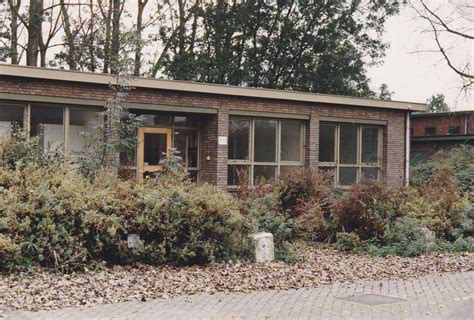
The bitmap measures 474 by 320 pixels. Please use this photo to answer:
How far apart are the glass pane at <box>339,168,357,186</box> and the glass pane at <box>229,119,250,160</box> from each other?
160 inches

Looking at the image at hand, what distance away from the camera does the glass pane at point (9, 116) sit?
15930 millimetres

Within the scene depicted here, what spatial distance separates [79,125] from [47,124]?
90 cm

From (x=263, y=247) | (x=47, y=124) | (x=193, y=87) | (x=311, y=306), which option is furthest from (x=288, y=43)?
(x=311, y=306)

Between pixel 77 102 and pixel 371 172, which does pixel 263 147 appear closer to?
pixel 371 172

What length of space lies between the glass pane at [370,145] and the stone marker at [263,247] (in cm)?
1240

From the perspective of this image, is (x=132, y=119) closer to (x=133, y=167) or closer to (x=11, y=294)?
(x=133, y=167)

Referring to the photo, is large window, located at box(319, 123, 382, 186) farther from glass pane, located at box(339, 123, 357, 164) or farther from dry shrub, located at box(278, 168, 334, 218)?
dry shrub, located at box(278, 168, 334, 218)

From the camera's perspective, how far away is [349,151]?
22.3 metres

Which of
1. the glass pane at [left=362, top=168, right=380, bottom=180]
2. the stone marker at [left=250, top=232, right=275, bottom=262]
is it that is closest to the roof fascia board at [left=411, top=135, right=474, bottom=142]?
the glass pane at [left=362, top=168, right=380, bottom=180]

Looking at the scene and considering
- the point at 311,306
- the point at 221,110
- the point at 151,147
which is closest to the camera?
the point at 311,306

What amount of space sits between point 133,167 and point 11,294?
34.2 ft

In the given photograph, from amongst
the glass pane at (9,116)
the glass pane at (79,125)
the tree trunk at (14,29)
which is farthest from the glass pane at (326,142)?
the tree trunk at (14,29)

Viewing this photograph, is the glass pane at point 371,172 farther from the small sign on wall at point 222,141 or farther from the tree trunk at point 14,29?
the tree trunk at point 14,29

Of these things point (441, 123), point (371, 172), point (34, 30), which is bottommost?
point (371, 172)
